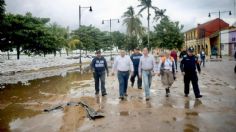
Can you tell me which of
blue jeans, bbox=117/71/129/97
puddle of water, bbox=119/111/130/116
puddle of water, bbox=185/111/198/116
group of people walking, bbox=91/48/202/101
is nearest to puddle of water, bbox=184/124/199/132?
puddle of water, bbox=185/111/198/116

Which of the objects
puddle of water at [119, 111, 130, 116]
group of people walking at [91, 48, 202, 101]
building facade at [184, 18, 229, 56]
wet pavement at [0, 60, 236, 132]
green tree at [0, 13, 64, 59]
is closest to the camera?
wet pavement at [0, 60, 236, 132]

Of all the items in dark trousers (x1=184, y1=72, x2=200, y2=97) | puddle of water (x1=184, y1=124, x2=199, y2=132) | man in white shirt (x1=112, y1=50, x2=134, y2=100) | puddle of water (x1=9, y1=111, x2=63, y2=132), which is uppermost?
man in white shirt (x1=112, y1=50, x2=134, y2=100)

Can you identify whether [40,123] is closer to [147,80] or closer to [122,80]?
[122,80]

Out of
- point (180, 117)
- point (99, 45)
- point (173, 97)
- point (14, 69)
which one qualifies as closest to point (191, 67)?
point (173, 97)

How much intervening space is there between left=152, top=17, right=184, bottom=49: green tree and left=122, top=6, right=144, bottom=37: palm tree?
1674cm

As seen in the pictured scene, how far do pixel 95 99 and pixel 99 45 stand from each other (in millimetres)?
58706

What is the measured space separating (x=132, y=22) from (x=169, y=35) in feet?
64.9

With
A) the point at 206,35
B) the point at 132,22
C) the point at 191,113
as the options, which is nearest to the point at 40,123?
the point at 191,113

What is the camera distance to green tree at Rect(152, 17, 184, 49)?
46.9 metres

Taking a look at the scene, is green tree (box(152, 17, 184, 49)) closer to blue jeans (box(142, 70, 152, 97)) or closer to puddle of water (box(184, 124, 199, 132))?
blue jeans (box(142, 70, 152, 97))

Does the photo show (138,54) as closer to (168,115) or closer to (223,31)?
(168,115)

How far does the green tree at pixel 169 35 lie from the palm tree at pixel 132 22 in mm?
16741

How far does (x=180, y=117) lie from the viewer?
23.8ft

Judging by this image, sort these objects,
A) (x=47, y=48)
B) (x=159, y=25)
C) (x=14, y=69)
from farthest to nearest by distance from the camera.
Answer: (x=159, y=25)
(x=47, y=48)
(x=14, y=69)
